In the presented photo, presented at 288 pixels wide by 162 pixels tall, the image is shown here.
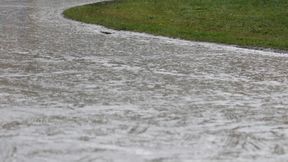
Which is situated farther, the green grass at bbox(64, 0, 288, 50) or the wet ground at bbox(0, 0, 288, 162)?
the green grass at bbox(64, 0, 288, 50)

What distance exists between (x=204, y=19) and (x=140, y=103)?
15.7 m

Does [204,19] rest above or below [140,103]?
below

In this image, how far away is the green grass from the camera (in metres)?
17.7

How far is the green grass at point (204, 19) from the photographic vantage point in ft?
58.0

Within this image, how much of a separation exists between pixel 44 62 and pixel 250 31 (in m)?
9.43

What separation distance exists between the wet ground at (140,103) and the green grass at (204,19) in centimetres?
281

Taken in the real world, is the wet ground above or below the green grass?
above

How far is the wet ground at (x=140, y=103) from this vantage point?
247 inches

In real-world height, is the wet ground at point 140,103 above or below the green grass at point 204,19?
above

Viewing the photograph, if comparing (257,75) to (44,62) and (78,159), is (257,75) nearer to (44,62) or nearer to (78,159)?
(44,62)

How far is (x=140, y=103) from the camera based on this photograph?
849 centimetres

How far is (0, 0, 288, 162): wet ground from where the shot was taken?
6.28 metres

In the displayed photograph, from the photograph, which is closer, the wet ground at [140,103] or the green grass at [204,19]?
the wet ground at [140,103]

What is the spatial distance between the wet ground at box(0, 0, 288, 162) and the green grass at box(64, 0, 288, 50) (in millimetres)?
2814
